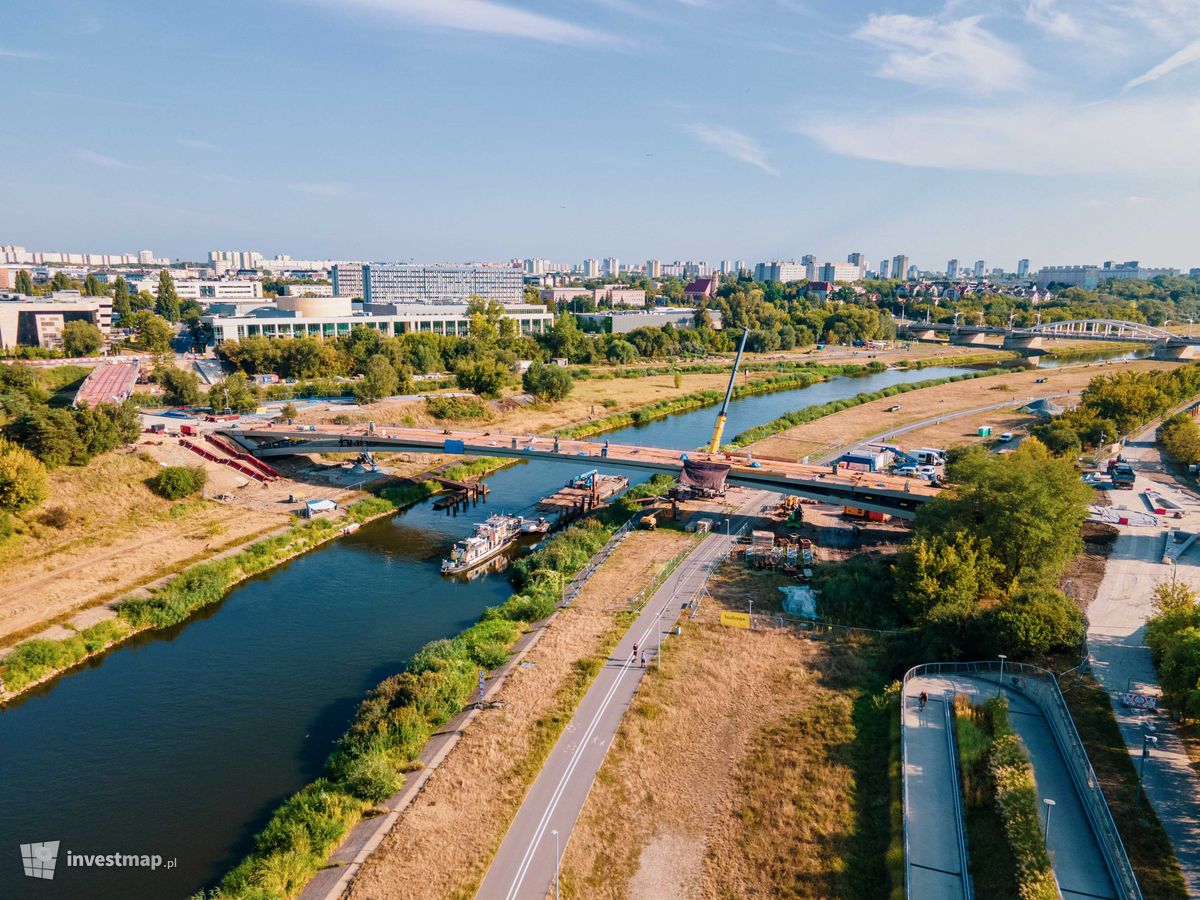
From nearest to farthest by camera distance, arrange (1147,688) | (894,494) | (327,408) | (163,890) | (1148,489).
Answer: (163,890) → (1147,688) → (894,494) → (1148,489) → (327,408)

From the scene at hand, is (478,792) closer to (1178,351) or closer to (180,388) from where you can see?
(180,388)

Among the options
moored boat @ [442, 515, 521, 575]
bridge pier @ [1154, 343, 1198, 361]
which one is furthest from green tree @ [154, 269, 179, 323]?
bridge pier @ [1154, 343, 1198, 361]

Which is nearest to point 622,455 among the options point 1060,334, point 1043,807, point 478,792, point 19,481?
point 478,792

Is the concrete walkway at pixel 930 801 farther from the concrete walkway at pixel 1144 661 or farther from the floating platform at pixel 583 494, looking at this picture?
the floating platform at pixel 583 494

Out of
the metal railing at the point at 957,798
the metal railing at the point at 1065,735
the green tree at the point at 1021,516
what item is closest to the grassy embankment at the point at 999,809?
the metal railing at the point at 957,798

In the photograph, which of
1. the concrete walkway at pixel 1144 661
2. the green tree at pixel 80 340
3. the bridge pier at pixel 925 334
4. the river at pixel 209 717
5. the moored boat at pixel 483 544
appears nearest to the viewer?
the concrete walkway at pixel 1144 661

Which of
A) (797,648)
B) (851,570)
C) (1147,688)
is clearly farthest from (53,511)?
(1147,688)

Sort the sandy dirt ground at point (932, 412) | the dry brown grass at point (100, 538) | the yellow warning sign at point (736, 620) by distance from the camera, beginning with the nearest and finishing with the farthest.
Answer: the yellow warning sign at point (736, 620)
the dry brown grass at point (100, 538)
the sandy dirt ground at point (932, 412)

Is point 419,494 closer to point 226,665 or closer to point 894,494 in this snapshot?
point 226,665
